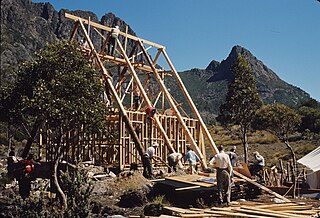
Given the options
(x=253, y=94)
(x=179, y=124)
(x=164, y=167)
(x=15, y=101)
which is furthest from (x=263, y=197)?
(x=253, y=94)

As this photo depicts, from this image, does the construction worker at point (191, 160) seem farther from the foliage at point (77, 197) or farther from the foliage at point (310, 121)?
the foliage at point (310, 121)

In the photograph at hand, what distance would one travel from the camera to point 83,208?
9820 mm

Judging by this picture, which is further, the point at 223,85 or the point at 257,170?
the point at 223,85

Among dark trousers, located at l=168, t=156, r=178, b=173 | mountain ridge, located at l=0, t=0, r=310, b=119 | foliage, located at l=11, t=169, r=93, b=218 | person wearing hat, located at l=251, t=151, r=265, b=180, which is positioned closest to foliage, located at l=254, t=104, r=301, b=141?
person wearing hat, located at l=251, t=151, r=265, b=180

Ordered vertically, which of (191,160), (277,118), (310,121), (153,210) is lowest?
(153,210)

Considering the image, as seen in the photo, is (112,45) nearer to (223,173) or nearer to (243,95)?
(243,95)

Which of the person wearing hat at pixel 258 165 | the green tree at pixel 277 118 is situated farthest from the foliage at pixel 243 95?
the person wearing hat at pixel 258 165

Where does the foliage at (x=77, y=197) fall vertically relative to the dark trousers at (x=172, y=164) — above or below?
below

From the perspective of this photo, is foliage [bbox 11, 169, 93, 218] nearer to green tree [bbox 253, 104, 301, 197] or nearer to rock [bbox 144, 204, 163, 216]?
rock [bbox 144, 204, 163, 216]

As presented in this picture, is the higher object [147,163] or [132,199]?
[147,163]

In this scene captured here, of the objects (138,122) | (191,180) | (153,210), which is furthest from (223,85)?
(153,210)

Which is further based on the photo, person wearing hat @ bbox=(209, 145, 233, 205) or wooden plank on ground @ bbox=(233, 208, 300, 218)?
person wearing hat @ bbox=(209, 145, 233, 205)

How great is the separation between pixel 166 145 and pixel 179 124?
191 centimetres

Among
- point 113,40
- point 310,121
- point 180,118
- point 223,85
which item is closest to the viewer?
point 180,118
